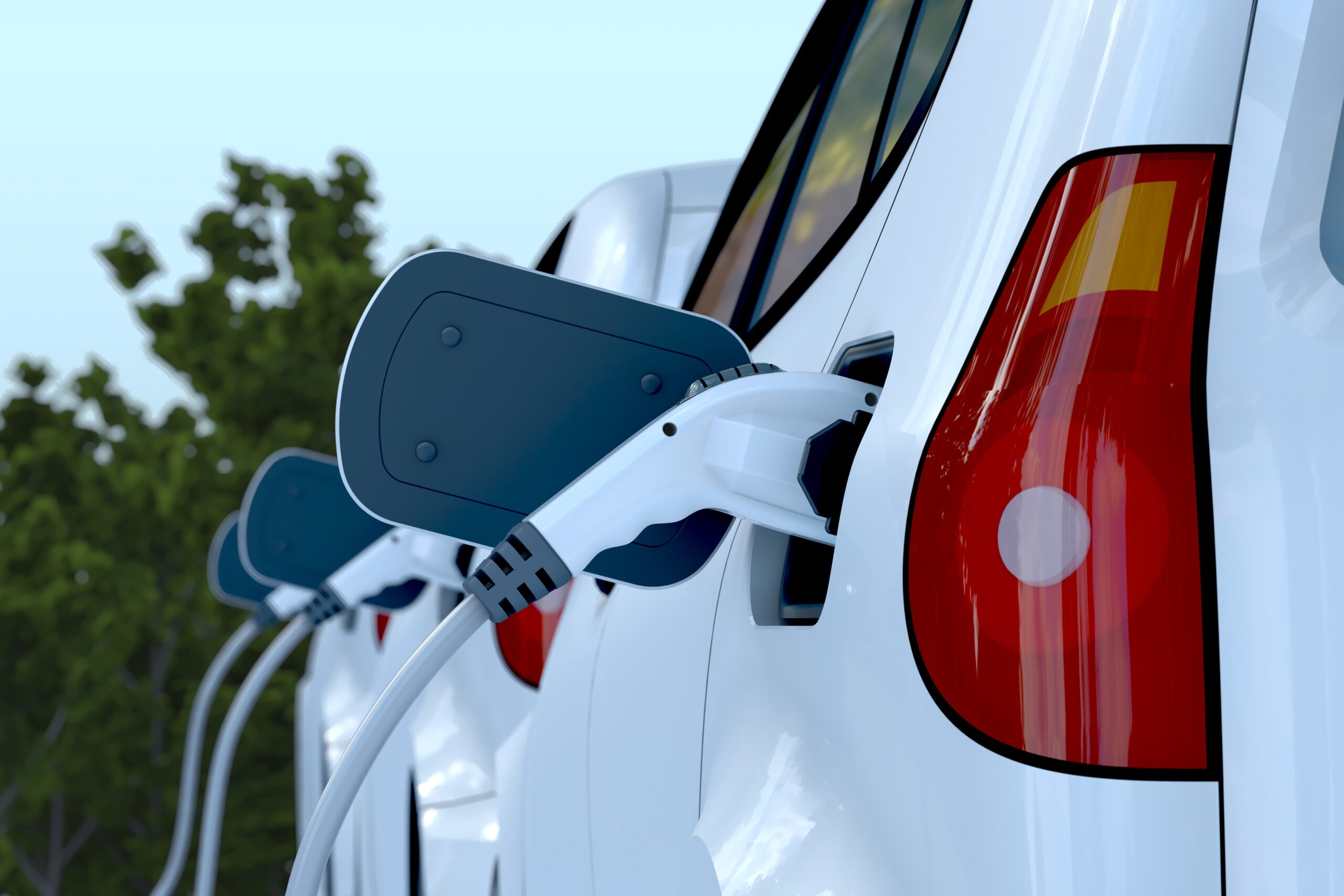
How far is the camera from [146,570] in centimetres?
1706

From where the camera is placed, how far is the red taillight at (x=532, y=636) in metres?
1.69

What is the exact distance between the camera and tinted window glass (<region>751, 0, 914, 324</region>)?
3.47 ft

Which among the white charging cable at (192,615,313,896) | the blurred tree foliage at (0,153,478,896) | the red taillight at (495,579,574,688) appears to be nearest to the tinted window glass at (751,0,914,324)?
the red taillight at (495,579,574,688)

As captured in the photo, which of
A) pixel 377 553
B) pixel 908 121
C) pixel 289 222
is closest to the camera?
pixel 908 121

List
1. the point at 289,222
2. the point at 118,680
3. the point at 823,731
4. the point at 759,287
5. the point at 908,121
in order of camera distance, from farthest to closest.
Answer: the point at 289,222, the point at 118,680, the point at 759,287, the point at 908,121, the point at 823,731

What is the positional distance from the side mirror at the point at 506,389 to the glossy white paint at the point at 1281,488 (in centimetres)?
39

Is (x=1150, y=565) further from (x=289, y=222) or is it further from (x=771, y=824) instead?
(x=289, y=222)

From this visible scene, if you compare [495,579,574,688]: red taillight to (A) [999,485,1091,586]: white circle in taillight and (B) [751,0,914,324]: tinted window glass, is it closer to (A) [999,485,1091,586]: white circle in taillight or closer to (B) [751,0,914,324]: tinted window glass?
(B) [751,0,914,324]: tinted window glass

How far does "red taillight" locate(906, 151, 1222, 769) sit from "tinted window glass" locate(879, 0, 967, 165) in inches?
9.7

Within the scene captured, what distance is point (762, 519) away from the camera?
81 centimetres

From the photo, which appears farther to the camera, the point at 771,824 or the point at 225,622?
the point at 225,622

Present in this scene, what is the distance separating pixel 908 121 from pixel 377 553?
1.36 metres

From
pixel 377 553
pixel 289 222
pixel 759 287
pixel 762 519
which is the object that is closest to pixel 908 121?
pixel 762 519

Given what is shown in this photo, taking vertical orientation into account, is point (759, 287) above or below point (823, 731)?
above
